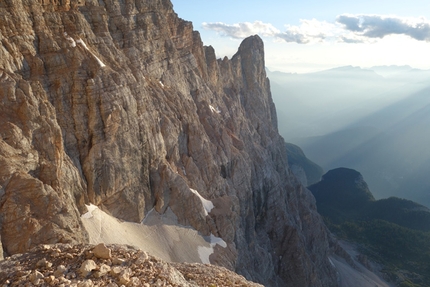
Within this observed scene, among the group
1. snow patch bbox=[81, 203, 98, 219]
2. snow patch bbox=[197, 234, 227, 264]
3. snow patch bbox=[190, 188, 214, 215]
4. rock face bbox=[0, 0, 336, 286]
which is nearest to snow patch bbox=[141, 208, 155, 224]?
rock face bbox=[0, 0, 336, 286]

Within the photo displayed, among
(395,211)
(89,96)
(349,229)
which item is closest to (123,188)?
(89,96)

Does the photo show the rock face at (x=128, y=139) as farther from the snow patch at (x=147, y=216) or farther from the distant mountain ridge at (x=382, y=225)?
the distant mountain ridge at (x=382, y=225)

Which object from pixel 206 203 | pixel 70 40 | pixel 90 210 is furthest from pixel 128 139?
pixel 206 203

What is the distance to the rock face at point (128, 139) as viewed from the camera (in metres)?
28.8

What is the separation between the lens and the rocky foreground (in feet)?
42.8

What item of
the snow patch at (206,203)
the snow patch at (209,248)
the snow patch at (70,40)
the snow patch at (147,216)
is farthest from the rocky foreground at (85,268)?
the snow patch at (206,203)

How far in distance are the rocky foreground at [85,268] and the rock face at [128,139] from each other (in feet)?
41.0

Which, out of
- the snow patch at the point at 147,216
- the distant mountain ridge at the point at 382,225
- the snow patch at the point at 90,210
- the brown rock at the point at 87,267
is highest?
the brown rock at the point at 87,267

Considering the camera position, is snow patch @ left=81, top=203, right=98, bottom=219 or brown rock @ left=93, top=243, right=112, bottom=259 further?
snow patch @ left=81, top=203, right=98, bottom=219

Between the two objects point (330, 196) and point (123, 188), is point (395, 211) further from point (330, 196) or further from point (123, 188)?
point (123, 188)

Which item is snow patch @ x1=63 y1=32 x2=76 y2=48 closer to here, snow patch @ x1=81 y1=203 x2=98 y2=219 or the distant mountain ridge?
snow patch @ x1=81 y1=203 x2=98 y2=219

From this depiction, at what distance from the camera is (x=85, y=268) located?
529 inches

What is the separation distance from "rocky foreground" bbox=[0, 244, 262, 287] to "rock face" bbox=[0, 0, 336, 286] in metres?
12.5

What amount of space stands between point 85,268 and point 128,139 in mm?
28050
